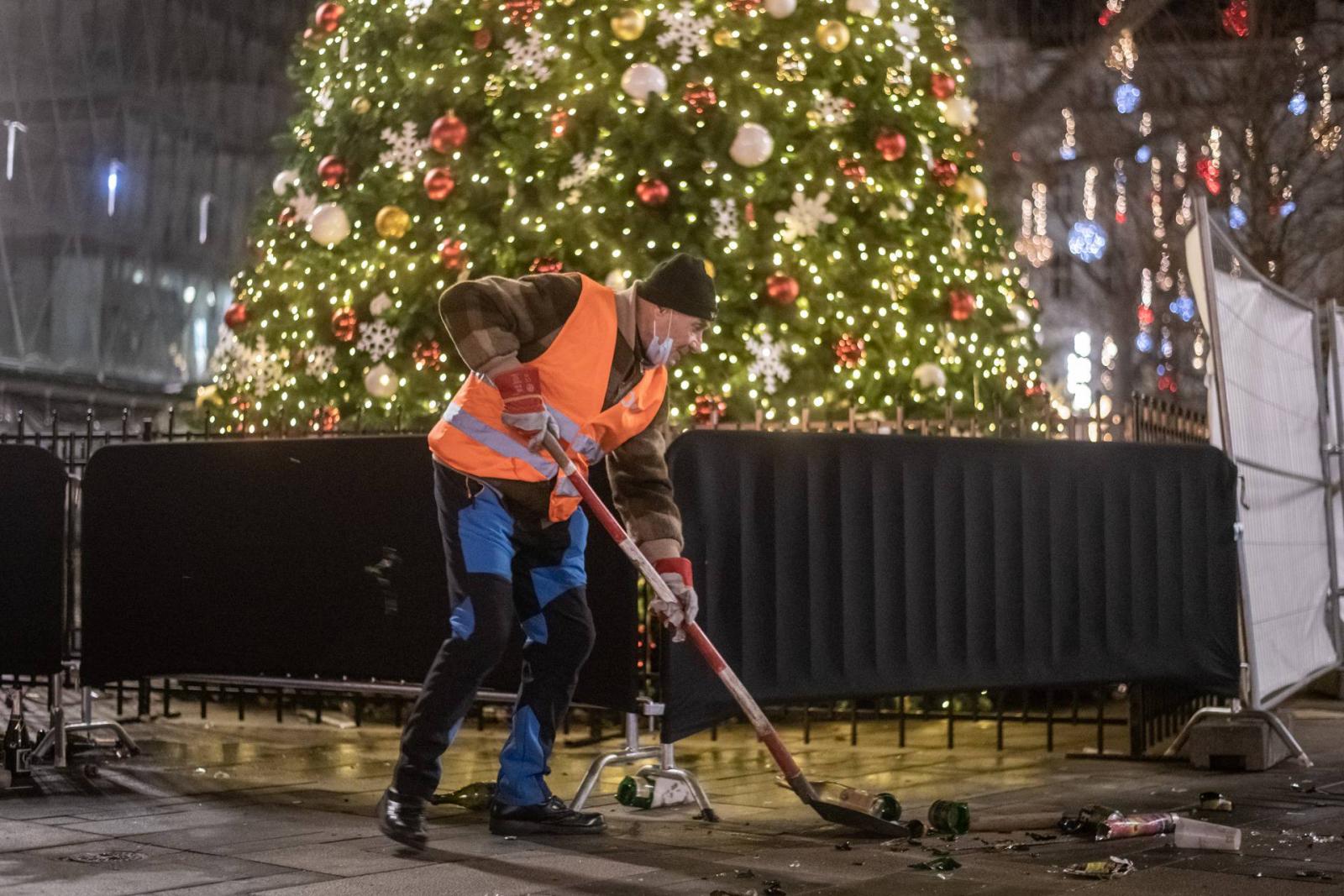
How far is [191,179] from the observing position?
31.6 m

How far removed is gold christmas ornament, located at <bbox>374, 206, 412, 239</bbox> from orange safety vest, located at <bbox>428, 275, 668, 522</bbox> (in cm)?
550

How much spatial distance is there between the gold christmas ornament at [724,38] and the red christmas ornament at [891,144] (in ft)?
3.92

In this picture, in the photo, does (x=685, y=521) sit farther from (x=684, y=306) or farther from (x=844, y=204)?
(x=844, y=204)

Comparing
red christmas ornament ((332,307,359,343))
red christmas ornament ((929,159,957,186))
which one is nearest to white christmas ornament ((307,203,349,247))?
red christmas ornament ((332,307,359,343))

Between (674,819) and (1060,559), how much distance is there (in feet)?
8.03

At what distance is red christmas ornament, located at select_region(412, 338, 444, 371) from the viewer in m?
11.6

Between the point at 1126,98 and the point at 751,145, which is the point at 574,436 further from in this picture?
the point at 1126,98

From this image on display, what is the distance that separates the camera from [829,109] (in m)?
12.0

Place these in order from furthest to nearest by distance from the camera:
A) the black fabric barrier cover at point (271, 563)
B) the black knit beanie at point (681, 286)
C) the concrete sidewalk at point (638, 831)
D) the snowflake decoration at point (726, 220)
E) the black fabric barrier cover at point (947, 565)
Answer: the snowflake decoration at point (726, 220) → the black fabric barrier cover at point (271, 563) → the black fabric barrier cover at point (947, 565) → the black knit beanie at point (681, 286) → the concrete sidewalk at point (638, 831)

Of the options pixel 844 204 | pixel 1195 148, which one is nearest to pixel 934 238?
pixel 844 204

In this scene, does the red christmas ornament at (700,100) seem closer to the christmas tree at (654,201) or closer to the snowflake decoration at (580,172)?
the christmas tree at (654,201)

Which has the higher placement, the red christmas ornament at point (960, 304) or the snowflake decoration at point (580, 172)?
the snowflake decoration at point (580, 172)

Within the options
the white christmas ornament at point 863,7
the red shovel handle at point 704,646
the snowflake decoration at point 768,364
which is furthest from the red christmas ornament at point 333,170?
the red shovel handle at point 704,646

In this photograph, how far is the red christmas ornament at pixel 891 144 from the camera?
11.9 meters
